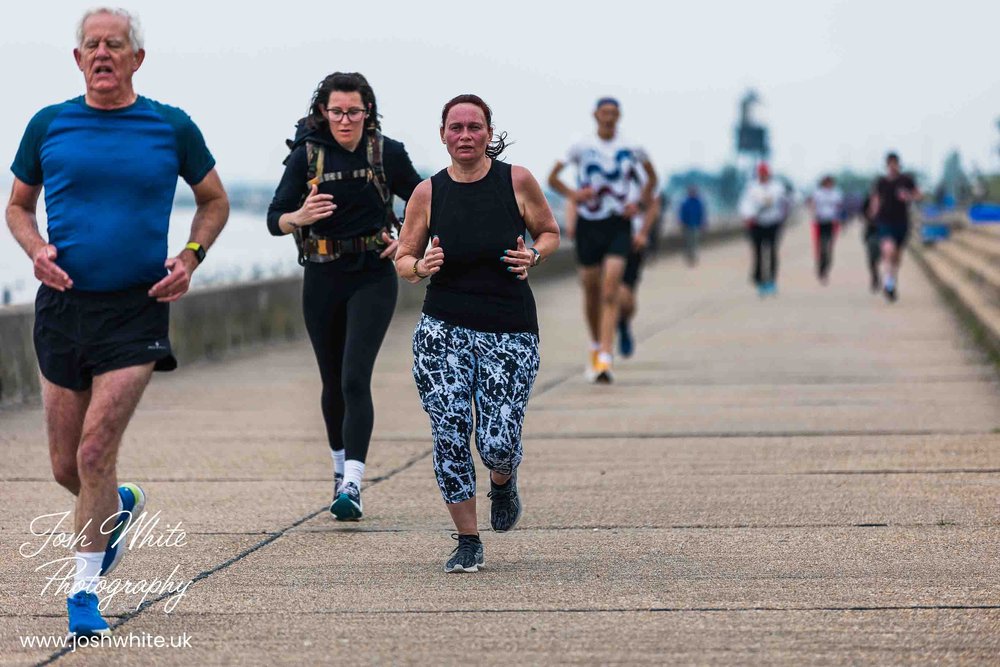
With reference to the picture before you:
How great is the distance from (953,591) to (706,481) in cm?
269

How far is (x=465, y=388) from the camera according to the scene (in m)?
6.43

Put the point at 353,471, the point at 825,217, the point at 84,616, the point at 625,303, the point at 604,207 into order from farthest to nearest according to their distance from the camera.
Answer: the point at 825,217 < the point at 625,303 < the point at 604,207 < the point at 353,471 < the point at 84,616

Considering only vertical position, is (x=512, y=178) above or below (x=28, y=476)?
above

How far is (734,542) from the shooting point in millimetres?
6949

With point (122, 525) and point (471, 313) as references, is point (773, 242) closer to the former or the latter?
point (471, 313)

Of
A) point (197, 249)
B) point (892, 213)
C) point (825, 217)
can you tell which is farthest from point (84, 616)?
point (825, 217)

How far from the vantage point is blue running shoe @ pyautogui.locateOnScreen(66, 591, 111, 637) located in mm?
5379

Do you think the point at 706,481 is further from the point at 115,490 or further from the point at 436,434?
the point at 115,490

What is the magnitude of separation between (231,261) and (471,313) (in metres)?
11.7

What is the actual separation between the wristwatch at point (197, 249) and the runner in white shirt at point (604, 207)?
7.58 m

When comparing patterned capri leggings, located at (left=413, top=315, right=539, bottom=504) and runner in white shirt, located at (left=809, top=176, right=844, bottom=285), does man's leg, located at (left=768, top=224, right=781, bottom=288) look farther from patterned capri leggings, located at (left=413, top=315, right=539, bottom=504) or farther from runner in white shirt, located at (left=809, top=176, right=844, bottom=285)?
patterned capri leggings, located at (left=413, top=315, right=539, bottom=504)

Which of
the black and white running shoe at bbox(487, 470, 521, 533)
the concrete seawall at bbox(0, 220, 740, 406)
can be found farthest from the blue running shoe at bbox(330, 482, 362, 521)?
the concrete seawall at bbox(0, 220, 740, 406)

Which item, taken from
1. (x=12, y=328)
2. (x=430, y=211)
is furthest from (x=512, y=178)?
(x=12, y=328)

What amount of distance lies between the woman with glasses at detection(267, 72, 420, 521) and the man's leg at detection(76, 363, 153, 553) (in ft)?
6.68
